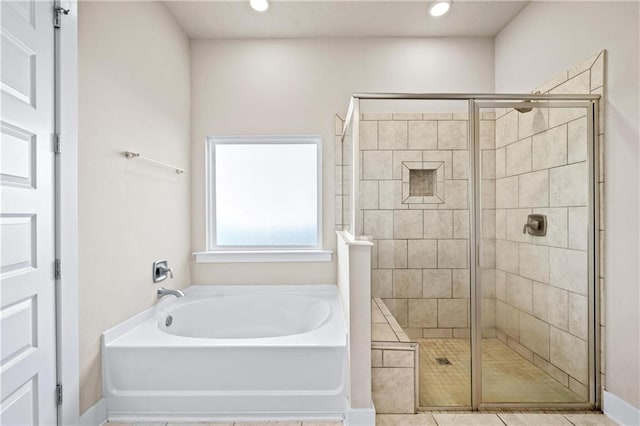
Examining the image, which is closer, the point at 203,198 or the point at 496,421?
the point at 496,421

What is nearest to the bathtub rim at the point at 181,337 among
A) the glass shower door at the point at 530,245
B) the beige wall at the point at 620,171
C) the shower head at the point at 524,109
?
the glass shower door at the point at 530,245

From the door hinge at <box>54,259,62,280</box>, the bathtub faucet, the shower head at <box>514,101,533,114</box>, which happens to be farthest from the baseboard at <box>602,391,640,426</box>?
the door hinge at <box>54,259,62,280</box>

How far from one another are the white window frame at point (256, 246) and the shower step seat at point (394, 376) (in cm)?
111

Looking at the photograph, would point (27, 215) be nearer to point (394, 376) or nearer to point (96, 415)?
point (96, 415)

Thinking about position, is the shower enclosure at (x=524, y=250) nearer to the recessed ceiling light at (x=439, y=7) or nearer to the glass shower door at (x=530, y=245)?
the glass shower door at (x=530, y=245)

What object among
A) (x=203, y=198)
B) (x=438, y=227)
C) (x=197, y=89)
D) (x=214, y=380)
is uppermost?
(x=197, y=89)

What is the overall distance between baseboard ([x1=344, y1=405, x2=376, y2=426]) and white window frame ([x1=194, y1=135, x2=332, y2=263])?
1.30 m

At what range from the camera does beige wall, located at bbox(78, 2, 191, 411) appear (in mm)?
1653

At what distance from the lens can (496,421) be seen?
1.77m

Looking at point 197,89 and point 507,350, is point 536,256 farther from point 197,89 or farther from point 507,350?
point 197,89

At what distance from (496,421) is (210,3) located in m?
3.24

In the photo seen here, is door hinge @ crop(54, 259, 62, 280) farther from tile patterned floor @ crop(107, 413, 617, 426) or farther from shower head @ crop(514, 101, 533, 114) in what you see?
shower head @ crop(514, 101, 533, 114)

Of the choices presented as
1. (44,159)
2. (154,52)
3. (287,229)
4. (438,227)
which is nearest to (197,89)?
(154,52)

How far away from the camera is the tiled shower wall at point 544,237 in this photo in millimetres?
1874
